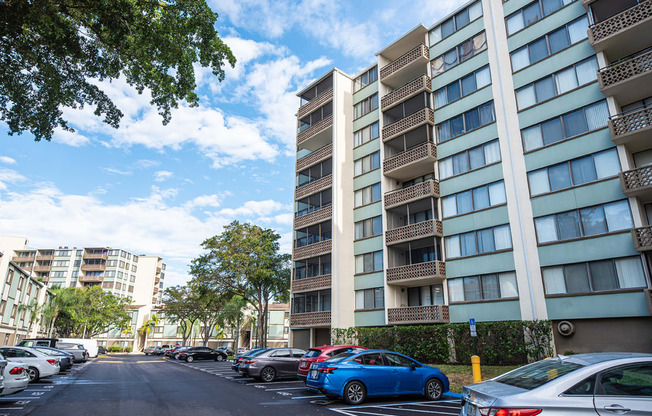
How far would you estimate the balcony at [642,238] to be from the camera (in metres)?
17.2

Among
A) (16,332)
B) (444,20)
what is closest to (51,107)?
(444,20)

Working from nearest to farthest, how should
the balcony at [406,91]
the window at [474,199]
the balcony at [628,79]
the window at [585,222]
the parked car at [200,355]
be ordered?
the window at [585,222]
the balcony at [628,79]
the window at [474,199]
the balcony at [406,91]
the parked car at [200,355]

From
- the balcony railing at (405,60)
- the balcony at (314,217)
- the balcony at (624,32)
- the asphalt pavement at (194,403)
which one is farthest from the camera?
the balcony at (314,217)

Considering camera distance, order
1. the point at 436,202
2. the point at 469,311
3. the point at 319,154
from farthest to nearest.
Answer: the point at 319,154
the point at 436,202
the point at 469,311

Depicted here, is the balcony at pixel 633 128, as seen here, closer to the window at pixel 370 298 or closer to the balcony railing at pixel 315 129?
the window at pixel 370 298

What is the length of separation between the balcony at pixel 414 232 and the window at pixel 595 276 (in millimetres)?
6779

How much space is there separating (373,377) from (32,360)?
1538 centimetres

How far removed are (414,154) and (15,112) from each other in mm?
22274

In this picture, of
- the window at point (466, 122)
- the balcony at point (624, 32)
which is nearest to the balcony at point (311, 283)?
the window at point (466, 122)

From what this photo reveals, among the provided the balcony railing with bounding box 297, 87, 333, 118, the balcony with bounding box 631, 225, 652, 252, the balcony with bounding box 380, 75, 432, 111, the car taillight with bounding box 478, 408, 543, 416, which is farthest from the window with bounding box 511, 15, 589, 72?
the car taillight with bounding box 478, 408, 543, 416

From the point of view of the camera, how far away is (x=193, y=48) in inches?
509

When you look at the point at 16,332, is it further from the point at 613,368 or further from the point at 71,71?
the point at 613,368

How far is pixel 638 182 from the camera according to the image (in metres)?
18.0

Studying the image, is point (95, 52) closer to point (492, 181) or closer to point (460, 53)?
point (492, 181)
